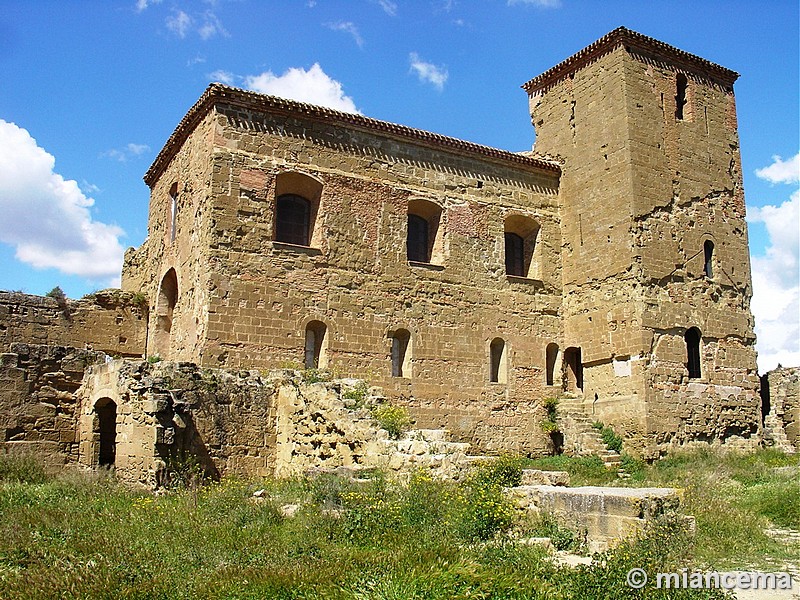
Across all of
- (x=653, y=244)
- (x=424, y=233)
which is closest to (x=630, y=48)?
(x=653, y=244)

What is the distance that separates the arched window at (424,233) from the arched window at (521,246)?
2540 mm

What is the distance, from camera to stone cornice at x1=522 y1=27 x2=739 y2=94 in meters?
21.8

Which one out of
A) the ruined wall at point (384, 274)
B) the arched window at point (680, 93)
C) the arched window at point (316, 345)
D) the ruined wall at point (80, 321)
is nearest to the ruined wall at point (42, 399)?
the ruined wall at point (384, 274)

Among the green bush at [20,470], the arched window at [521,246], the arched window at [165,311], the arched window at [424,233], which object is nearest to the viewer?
the green bush at [20,470]

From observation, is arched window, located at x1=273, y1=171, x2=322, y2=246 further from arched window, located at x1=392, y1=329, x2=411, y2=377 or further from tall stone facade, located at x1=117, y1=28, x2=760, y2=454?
arched window, located at x1=392, y1=329, x2=411, y2=377

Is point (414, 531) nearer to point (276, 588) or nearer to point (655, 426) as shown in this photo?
point (276, 588)

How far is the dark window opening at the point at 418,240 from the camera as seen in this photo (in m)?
21.3

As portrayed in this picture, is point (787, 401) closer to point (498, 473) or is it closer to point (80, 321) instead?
point (498, 473)

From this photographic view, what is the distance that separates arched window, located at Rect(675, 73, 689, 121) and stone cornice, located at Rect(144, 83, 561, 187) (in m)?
3.83

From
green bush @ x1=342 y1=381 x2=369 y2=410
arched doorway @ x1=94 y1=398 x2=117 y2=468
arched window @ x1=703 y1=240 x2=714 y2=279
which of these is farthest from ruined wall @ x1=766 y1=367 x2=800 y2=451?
arched doorway @ x1=94 y1=398 x2=117 y2=468

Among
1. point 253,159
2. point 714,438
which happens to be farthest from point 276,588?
point 714,438

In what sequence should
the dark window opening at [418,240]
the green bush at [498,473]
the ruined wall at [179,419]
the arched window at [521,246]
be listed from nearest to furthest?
the green bush at [498,473] → the ruined wall at [179,419] → the dark window opening at [418,240] → the arched window at [521,246]

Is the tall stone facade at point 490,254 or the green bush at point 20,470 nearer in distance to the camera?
the green bush at point 20,470
